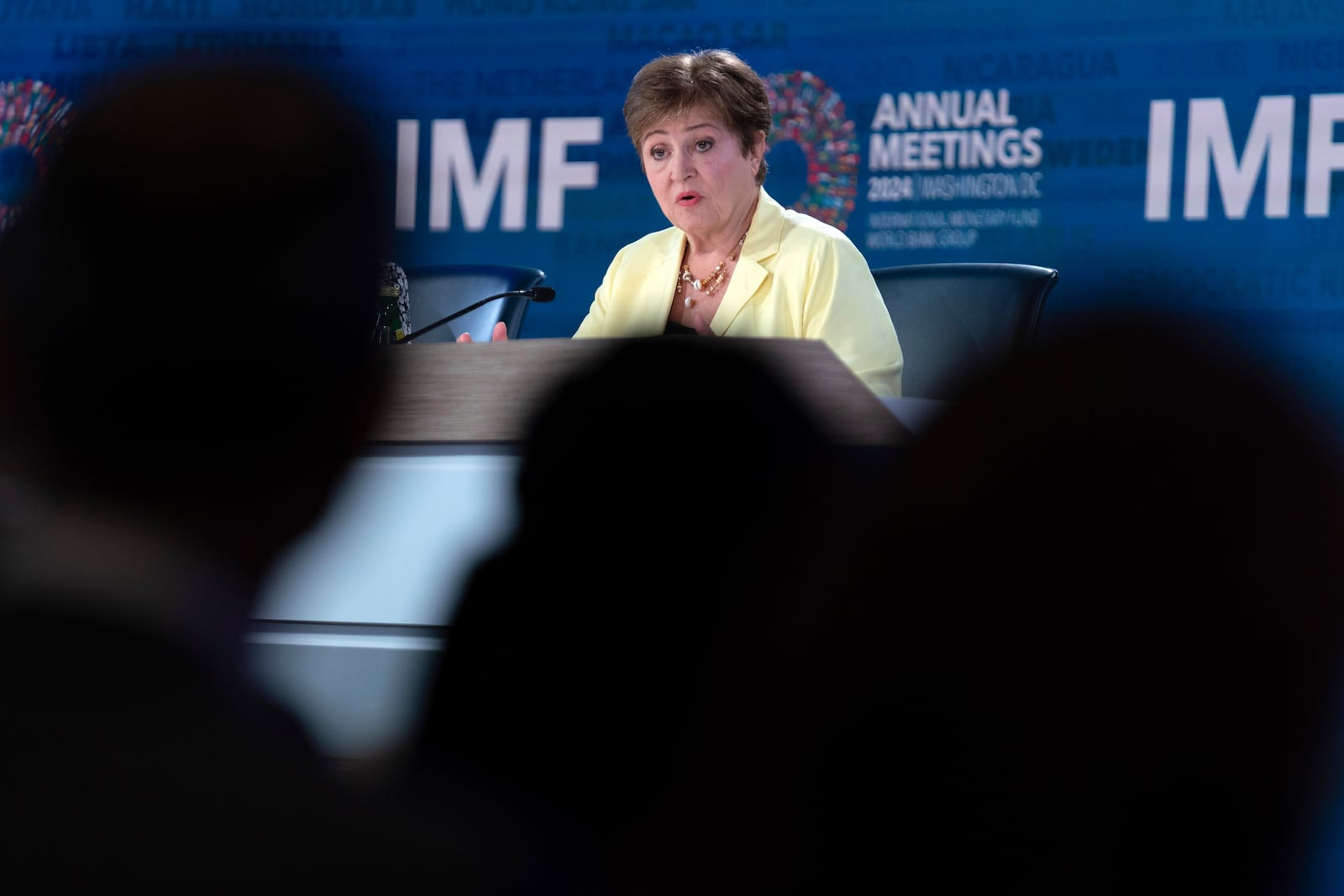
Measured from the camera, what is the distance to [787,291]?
182 cm

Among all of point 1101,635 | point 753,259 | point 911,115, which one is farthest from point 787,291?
point 911,115

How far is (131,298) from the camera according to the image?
31 cm

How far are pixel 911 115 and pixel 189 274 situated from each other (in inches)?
139

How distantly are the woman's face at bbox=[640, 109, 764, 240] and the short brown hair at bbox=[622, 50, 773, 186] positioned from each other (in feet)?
0.06

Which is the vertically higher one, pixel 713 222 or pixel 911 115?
pixel 911 115

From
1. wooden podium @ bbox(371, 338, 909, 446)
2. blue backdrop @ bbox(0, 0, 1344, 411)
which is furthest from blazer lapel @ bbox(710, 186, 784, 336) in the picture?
blue backdrop @ bbox(0, 0, 1344, 411)

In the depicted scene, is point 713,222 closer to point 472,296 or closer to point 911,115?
point 472,296

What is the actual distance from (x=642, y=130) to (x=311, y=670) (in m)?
1.61

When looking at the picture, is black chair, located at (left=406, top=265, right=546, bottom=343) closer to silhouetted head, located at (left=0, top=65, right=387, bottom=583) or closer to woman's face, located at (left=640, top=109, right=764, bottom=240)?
woman's face, located at (left=640, top=109, right=764, bottom=240)

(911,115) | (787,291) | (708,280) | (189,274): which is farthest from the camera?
(911,115)

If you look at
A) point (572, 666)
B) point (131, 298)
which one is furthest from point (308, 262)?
point (572, 666)

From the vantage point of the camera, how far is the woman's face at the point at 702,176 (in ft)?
6.52

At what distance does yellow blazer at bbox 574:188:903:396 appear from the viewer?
5.34 ft

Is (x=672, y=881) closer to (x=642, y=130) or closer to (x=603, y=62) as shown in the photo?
(x=642, y=130)
